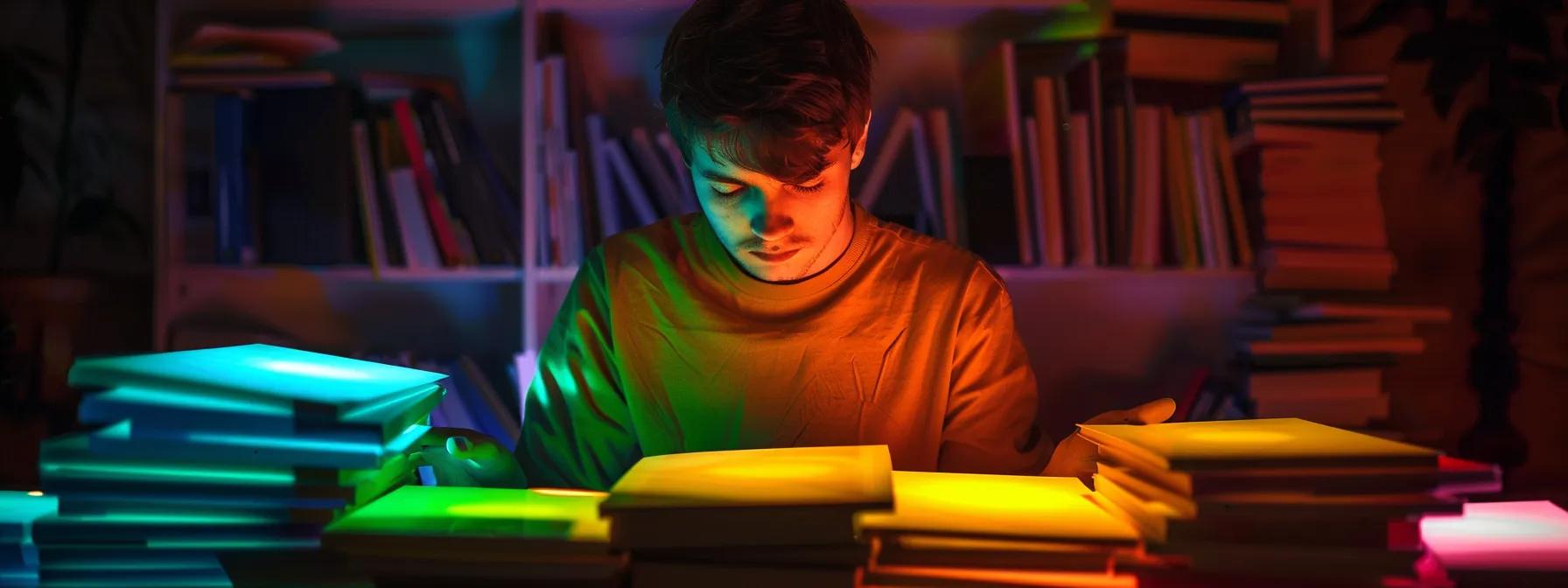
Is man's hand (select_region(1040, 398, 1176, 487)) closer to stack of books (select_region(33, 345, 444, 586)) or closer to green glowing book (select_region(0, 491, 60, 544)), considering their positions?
stack of books (select_region(33, 345, 444, 586))

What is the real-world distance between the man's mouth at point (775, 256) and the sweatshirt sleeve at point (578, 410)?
11.0 inches

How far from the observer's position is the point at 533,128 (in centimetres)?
199

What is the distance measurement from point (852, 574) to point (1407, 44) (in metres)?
2.00

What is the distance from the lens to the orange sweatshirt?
1.38 m

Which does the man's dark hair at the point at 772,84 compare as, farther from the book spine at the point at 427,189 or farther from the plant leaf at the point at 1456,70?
the plant leaf at the point at 1456,70

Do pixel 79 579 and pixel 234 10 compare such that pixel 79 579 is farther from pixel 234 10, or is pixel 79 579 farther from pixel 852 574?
pixel 234 10

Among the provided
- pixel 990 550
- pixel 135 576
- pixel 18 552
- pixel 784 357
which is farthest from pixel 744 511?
pixel 784 357

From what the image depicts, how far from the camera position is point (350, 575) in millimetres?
741

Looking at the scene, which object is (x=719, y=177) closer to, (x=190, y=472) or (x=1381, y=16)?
(x=190, y=472)

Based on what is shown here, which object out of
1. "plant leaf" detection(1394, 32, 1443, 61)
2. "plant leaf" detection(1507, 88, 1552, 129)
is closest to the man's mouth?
"plant leaf" detection(1394, 32, 1443, 61)

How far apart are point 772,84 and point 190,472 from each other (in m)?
0.65

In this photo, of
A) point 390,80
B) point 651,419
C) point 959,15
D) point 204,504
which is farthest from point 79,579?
point 959,15

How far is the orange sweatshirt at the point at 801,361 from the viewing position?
1375 millimetres

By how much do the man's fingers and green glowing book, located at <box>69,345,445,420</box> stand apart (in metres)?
0.68
